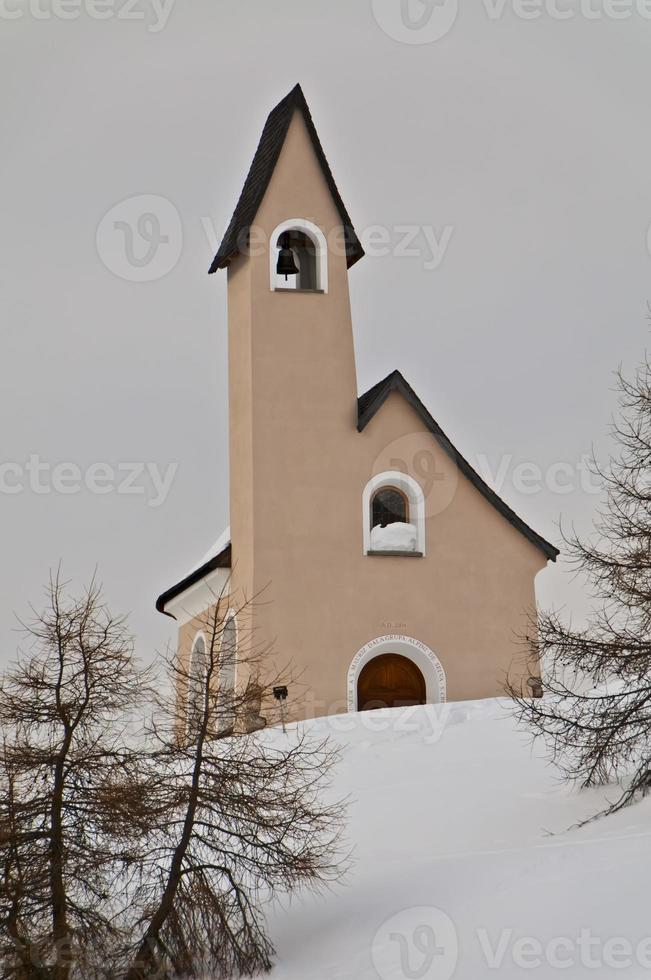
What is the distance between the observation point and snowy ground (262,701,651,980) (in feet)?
45.5

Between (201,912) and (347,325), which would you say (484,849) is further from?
(347,325)

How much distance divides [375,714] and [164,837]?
10194mm

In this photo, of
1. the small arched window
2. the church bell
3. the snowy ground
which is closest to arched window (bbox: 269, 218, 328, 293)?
the church bell

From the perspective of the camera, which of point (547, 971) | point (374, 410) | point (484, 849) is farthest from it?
point (374, 410)

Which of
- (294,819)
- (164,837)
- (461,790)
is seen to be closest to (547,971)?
(294,819)

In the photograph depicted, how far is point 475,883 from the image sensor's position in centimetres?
1582

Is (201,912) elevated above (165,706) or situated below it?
below

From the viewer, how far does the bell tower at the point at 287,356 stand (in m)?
28.2

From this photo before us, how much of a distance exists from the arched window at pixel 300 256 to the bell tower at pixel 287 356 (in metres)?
0.03

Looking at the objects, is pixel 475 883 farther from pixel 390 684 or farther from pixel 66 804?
pixel 390 684

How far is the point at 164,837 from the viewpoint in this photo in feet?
51.1

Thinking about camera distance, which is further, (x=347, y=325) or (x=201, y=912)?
(x=347, y=325)

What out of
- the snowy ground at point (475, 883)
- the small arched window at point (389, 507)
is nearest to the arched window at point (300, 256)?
the small arched window at point (389, 507)

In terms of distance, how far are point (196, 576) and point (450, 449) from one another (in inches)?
236
